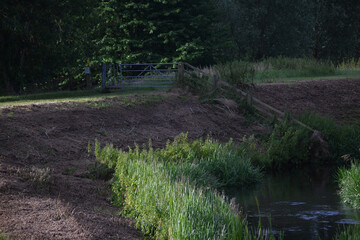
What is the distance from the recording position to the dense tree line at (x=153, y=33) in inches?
998

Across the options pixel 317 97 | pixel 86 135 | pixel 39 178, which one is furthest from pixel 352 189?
pixel 317 97

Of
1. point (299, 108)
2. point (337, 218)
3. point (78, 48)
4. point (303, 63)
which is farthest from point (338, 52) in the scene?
point (337, 218)

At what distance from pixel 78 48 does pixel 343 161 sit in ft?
45.8

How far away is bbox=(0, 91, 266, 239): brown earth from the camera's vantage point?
9.25 meters

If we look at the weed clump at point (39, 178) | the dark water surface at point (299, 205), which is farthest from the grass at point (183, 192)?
the weed clump at point (39, 178)

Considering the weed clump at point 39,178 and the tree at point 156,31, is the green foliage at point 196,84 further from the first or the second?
the weed clump at point 39,178

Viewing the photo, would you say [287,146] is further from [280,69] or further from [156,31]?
[156,31]

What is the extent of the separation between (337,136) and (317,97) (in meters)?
5.84

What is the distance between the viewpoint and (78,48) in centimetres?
2750

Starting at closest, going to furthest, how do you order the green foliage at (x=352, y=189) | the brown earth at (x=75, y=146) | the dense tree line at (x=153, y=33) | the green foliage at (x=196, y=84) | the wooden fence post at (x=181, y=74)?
1. the brown earth at (x=75, y=146)
2. the green foliage at (x=352, y=189)
3. the green foliage at (x=196, y=84)
4. the wooden fence post at (x=181, y=74)
5. the dense tree line at (x=153, y=33)

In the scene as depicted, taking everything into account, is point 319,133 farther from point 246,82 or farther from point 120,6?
point 120,6

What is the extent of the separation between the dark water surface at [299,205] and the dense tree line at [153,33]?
12.8m

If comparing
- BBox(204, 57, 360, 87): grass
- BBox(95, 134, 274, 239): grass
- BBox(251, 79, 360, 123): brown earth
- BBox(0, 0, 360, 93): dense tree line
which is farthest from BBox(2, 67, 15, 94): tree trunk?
BBox(95, 134, 274, 239): grass

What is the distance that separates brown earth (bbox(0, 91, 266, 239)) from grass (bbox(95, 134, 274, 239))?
0.45 metres
